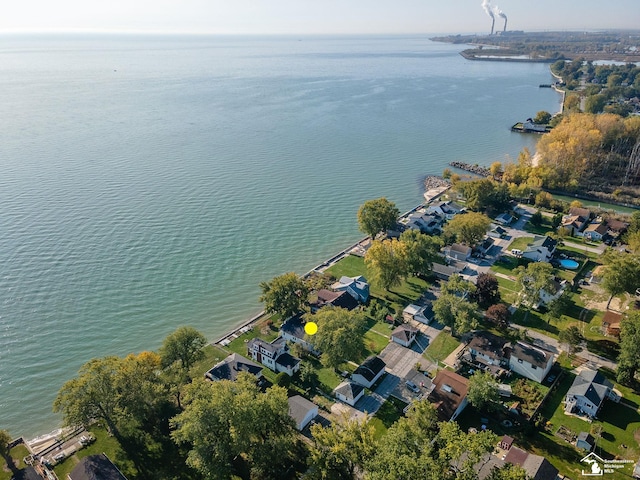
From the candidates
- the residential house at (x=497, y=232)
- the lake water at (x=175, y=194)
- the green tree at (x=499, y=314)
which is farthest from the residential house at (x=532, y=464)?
the residential house at (x=497, y=232)

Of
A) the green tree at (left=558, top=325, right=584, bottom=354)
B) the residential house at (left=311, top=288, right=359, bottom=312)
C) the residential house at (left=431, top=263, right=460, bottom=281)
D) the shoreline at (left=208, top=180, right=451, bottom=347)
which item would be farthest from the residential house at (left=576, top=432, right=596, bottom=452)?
the shoreline at (left=208, top=180, right=451, bottom=347)

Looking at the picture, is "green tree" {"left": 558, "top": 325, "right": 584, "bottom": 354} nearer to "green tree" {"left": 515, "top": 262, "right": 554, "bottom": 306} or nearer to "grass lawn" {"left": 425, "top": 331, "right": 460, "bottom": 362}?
"green tree" {"left": 515, "top": 262, "right": 554, "bottom": 306}

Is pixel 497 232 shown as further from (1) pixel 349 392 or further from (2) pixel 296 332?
(1) pixel 349 392

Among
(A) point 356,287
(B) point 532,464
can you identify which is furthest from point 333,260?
(B) point 532,464

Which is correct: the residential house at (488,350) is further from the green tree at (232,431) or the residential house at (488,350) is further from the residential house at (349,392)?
the green tree at (232,431)

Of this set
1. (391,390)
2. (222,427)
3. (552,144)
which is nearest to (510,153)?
(552,144)
